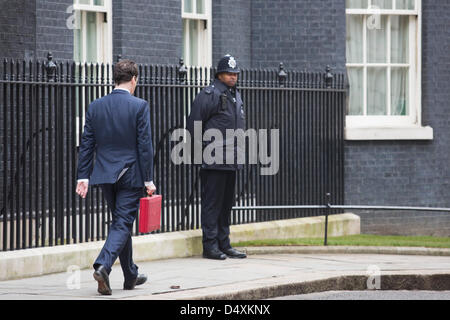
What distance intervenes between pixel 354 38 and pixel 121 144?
24.0 feet

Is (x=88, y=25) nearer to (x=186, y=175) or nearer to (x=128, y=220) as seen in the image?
(x=186, y=175)

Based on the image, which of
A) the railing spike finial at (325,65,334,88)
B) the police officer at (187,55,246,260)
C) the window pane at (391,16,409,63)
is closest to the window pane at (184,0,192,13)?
the railing spike finial at (325,65,334,88)

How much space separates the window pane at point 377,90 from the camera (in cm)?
1555

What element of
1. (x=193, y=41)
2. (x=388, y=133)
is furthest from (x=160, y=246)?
(x=388, y=133)

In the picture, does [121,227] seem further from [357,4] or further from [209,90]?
[357,4]

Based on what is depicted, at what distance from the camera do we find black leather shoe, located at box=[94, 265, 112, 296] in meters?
8.48

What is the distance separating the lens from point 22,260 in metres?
9.73

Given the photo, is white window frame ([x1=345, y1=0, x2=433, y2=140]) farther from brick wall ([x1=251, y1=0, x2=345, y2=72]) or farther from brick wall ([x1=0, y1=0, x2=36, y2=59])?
brick wall ([x1=0, y1=0, x2=36, y2=59])

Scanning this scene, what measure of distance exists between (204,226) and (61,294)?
2707 mm

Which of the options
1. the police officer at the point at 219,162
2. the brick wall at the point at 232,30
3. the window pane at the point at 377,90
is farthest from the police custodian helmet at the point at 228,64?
the window pane at the point at 377,90

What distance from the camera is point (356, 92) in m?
15.5

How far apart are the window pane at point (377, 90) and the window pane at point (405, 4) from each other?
0.91 m

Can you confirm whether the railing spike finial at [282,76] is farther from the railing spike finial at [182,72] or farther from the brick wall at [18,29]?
the brick wall at [18,29]

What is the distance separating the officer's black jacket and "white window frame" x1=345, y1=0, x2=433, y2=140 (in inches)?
170
